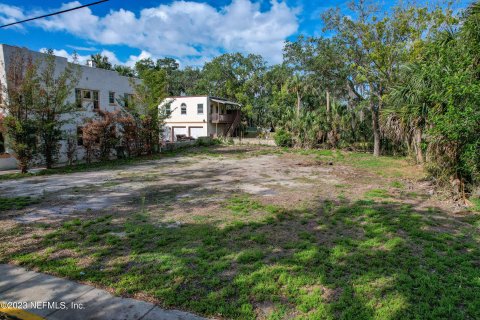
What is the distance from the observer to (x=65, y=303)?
3.32m

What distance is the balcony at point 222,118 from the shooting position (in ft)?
108

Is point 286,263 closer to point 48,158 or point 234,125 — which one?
point 48,158

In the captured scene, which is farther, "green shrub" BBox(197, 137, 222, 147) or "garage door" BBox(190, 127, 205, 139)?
"garage door" BBox(190, 127, 205, 139)

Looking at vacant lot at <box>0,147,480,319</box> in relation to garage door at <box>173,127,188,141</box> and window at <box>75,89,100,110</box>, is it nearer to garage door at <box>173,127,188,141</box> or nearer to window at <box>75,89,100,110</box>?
window at <box>75,89,100,110</box>

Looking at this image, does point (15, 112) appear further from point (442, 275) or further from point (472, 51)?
point (472, 51)

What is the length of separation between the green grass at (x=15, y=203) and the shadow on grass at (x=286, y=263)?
1990mm

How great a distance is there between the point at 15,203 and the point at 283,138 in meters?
19.8

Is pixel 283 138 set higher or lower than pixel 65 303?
higher

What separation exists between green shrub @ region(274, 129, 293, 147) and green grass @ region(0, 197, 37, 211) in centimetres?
1937

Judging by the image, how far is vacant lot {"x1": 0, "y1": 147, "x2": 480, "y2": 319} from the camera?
11.0 ft

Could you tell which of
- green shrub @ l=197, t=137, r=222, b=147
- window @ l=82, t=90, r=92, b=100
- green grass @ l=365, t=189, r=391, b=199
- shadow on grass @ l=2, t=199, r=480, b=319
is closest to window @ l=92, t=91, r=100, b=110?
window @ l=82, t=90, r=92, b=100

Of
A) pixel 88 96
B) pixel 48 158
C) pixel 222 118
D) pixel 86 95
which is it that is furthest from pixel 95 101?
pixel 222 118

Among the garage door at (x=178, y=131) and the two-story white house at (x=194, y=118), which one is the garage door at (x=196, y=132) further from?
the garage door at (x=178, y=131)

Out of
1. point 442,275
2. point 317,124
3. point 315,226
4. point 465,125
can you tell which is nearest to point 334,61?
point 317,124
